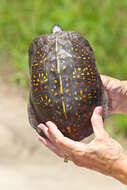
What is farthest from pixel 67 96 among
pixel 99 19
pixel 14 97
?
pixel 99 19

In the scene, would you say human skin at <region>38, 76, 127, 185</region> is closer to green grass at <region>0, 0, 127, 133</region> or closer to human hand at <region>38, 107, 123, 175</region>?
human hand at <region>38, 107, 123, 175</region>

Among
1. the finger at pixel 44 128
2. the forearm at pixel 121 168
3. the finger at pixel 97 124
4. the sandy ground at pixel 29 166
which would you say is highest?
the finger at pixel 97 124

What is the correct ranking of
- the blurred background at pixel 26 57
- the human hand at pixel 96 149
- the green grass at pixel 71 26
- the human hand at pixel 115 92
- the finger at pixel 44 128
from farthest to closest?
1. the green grass at pixel 71 26
2. the blurred background at pixel 26 57
3. the human hand at pixel 115 92
4. the finger at pixel 44 128
5. the human hand at pixel 96 149

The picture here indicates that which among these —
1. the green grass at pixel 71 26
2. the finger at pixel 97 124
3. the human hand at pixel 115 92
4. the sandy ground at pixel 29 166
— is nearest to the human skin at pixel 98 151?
the finger at pixel 97 124

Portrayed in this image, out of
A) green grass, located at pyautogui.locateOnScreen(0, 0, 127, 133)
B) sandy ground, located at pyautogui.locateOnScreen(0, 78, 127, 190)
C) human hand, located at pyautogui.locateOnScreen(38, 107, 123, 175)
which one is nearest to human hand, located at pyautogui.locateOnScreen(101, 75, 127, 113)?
human hand, located at pyautogui.locateOnScreen(38, 107, 123, 175)

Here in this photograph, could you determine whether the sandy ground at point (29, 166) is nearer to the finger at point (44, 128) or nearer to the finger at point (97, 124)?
the finger at point (44, 128)

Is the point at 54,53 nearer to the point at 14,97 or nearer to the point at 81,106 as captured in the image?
the point at 81,106

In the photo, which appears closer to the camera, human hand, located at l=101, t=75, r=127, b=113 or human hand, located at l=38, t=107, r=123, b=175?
human hand, located at l=38, t=107, r=123, b=175
